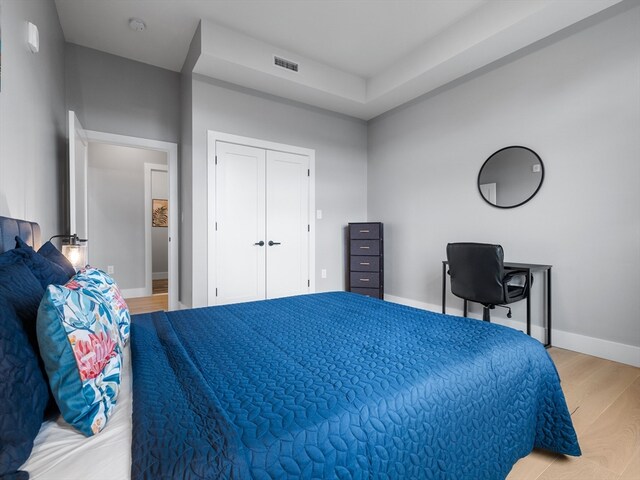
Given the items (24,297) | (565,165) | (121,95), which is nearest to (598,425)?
(565,165)

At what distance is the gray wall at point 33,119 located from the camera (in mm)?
1513

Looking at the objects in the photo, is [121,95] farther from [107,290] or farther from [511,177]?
[511,177]

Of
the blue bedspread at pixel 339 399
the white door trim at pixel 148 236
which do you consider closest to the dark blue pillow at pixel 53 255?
the blue bedspread at pixel 339 399

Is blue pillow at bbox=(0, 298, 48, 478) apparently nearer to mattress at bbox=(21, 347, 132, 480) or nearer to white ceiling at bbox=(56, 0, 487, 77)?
mattress at bbox=(21, 347, 132, 480)

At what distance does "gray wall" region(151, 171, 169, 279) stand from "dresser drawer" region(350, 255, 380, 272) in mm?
3478

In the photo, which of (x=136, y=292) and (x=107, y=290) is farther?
(x=136, y=292)

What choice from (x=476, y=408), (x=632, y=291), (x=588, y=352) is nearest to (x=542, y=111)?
(x=632, y=291)

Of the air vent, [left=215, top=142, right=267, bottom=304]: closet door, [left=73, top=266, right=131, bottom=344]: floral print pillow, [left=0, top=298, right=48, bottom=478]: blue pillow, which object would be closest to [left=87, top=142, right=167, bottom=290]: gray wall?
[left=215, top=142, right=267, bottom=304]: closet door

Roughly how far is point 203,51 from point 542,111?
3201 millimetres

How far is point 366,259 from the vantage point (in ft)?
14.0

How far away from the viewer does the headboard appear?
121 cm

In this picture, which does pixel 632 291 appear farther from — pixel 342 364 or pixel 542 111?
pixel 342 364

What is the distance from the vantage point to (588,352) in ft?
8.73

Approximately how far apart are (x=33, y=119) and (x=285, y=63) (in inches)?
93.6
